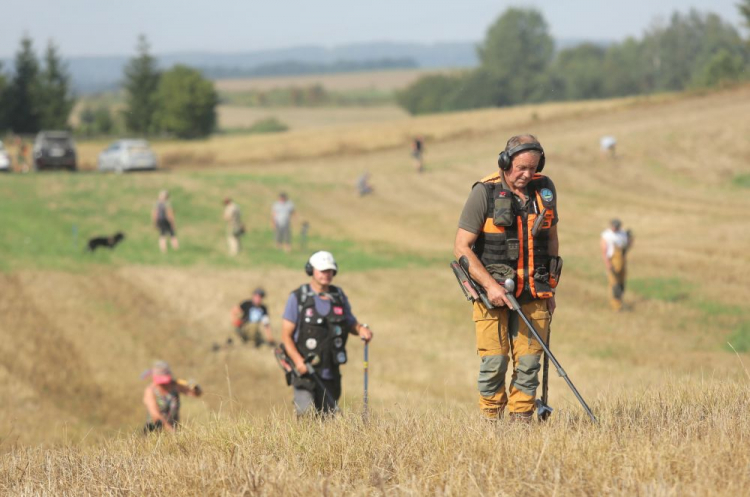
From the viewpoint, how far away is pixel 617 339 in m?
18.0

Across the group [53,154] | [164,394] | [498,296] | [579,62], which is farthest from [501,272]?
[579,62]

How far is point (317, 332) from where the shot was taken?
28.3ft

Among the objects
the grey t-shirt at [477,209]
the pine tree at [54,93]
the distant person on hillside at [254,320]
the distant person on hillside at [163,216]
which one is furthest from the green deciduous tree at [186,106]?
the grey t-shirt at [477,209]

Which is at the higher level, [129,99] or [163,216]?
[129,99]

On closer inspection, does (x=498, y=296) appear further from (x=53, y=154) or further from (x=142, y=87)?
(x=142, y=87)

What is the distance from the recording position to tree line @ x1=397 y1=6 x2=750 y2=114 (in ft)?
360

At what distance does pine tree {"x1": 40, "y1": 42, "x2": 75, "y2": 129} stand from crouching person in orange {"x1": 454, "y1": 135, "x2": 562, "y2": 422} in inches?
3135

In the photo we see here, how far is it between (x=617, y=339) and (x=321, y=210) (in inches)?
800

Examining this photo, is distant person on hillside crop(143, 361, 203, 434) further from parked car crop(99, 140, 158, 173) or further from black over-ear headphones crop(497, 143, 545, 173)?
parked car crop(99, 140, 158, 173)

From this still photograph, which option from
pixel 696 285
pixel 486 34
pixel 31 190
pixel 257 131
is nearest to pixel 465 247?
pixel 696 285

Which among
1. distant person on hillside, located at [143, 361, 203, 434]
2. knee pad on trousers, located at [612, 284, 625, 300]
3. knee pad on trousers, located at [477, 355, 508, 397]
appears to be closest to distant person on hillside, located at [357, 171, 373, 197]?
knee pad on trousers, located at [612, 284, 625, 300]

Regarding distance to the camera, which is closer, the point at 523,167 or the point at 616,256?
the point at 523,167

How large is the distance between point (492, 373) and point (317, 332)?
2.63m

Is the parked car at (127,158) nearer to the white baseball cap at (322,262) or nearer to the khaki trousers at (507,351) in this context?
the white baseball cap at (322,262)
